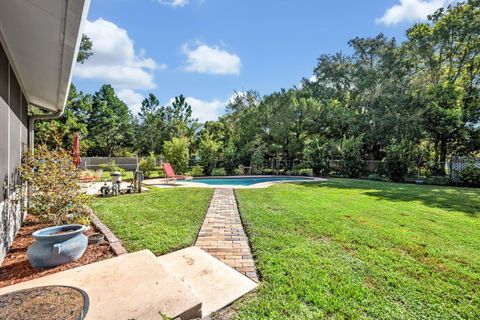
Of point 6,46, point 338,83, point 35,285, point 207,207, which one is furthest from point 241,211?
point 338,83

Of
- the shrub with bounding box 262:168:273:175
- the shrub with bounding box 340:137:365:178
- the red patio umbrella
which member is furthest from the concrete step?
the shrub with bounding box 262:168:273:175

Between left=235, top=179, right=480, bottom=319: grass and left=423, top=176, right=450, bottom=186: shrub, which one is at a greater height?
left=423, top=176, right=450, bottom=186: shrub

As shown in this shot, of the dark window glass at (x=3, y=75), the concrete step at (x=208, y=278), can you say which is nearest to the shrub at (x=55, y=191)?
the dark window glass at (x=3, y=75)

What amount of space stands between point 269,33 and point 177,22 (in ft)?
18.8

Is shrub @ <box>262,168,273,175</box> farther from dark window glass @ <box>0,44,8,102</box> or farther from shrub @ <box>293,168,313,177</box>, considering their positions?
dark window glass @ <box>0,44,8,102</box>

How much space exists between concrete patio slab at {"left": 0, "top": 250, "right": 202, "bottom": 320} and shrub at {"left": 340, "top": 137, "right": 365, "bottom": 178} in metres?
16.4

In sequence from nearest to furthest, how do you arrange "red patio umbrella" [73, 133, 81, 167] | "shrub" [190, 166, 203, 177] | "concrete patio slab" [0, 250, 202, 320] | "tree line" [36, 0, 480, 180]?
"concrete patio slab" [0, 250, 202, 320] < "red patio umbrella" [73, 133, 81, 167] < "tree line" [36, 0, 480, 180] < "shrub" [190, 166, 203, 177]

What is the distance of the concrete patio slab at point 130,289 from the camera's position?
1937 millimetres

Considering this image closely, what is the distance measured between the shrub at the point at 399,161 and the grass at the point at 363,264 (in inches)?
346

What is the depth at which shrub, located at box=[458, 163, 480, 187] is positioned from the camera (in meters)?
12.3

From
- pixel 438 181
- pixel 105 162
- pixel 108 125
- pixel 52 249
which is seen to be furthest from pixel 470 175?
pixel 108 125

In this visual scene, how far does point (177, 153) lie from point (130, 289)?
47.5 ft

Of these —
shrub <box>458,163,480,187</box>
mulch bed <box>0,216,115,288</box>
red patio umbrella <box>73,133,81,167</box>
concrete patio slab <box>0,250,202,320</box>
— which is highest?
red patio umbrella <box>73,133,81,167</box>

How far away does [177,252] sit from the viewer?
136 inches
